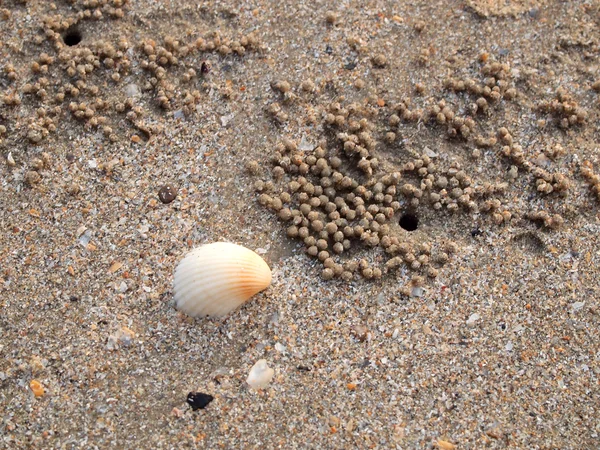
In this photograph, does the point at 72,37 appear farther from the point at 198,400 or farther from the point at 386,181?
the point at 198,400

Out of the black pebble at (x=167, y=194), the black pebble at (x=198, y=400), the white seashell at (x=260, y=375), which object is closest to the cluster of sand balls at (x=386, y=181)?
the black pebble at (x=167, y=194)

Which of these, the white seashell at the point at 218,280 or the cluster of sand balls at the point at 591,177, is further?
the cluster of sand balls at the point at 591,177

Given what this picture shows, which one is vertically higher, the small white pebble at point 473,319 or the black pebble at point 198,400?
the small white pebble at point 473,319

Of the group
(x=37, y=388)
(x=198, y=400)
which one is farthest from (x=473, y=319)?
(x=37, y=388)

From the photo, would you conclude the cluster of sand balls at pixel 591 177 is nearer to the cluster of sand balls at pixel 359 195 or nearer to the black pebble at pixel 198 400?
the cluster of sand balls at pixel 359 195

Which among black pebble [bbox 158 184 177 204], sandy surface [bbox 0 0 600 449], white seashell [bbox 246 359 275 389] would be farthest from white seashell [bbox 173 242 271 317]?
black pebble [bbox 158 184 177 204]

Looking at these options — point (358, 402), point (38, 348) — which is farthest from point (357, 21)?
point (38, 348)
